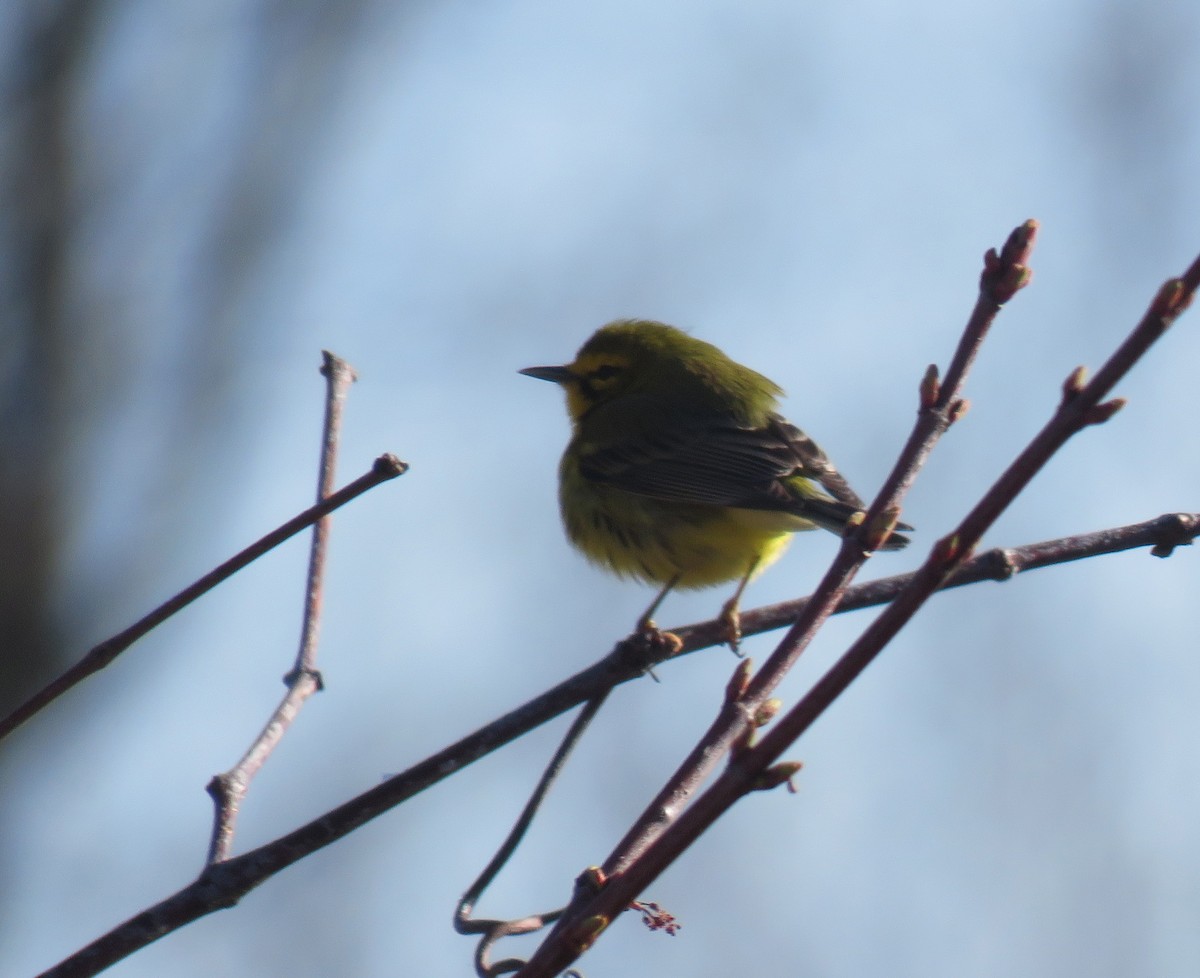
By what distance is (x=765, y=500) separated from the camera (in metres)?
5.29

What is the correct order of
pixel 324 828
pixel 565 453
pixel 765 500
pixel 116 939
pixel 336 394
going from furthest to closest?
pixel 565 453, pixel 765 500, pixel 336 394, pixel 324 828, pixel 116 939

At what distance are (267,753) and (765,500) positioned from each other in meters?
3.16

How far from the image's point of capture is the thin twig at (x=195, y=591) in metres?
1.66

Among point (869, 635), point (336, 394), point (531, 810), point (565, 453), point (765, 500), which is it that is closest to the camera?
point (869, 635)

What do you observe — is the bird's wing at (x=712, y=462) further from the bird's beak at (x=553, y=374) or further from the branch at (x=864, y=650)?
the branch at (x=864, y=650)

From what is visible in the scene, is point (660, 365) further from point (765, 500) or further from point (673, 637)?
point (673, 637)

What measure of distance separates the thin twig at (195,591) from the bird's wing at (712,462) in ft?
11.7

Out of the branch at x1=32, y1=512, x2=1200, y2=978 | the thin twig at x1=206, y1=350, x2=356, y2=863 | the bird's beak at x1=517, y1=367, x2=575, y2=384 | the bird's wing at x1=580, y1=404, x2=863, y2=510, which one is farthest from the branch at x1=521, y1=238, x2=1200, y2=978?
the bird's beak at x1=517, y1=367, x2=575, y2=384

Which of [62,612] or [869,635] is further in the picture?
[62,612]

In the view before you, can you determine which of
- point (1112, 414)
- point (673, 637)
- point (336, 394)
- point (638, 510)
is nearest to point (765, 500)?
point (638, 510)

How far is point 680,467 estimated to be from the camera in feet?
19.4

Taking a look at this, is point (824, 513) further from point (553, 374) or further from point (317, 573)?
point (317, 573)

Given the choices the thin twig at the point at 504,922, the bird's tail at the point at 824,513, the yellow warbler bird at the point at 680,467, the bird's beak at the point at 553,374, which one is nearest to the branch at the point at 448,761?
the thin twig at the point at 504,922

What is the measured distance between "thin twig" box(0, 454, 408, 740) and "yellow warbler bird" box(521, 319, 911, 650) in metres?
3.03
